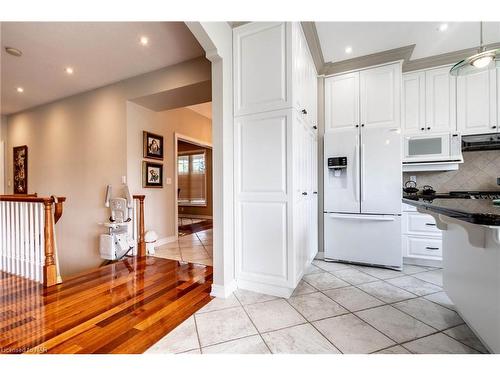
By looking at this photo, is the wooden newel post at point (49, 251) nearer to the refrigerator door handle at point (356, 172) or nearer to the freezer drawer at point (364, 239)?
the freezer drawer at point (364, 239)

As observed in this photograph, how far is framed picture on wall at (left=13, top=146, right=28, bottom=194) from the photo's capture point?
4.62 metres

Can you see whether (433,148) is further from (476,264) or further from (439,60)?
(476,264)

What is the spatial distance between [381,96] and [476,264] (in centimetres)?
211

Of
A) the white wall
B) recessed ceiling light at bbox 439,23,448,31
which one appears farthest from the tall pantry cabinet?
recessed ceiling light at bbox 439,23,448,31

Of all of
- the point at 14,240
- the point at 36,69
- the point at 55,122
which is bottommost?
the point at 14,240

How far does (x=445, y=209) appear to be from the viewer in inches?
42.1

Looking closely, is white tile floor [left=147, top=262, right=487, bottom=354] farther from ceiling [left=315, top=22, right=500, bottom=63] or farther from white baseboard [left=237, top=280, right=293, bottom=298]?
ceiling [left=315, top=22, right=500, bottom=63]

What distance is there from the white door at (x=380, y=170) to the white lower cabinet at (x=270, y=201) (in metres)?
1.01

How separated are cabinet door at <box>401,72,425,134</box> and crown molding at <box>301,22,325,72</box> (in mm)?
1191

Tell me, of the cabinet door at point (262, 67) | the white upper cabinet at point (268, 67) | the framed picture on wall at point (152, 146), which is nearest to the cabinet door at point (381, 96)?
the white upper cabinet at point (268, 67)

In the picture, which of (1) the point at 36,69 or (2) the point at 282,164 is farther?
(1) the point at 36,69

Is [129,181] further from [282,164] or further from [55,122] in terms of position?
[282,164]
